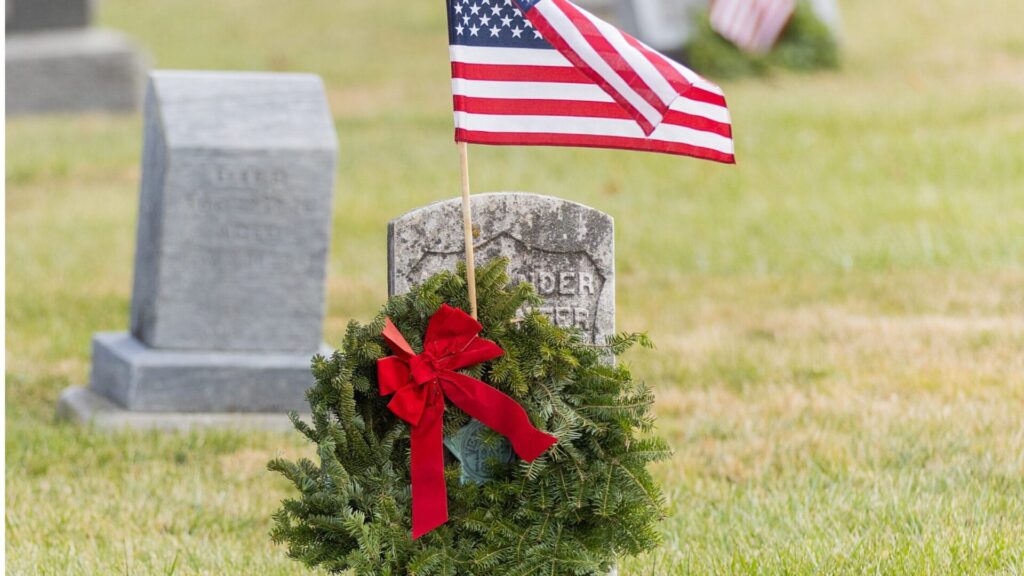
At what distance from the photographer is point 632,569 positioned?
4.48 metres

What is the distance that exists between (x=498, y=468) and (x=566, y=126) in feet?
2.95

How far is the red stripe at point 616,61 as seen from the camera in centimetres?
365

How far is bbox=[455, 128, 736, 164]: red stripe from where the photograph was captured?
370 centimetres

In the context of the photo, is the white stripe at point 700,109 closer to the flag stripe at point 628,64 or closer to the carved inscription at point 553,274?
the flag stripe at point 628,64

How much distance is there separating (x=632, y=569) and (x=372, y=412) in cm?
117

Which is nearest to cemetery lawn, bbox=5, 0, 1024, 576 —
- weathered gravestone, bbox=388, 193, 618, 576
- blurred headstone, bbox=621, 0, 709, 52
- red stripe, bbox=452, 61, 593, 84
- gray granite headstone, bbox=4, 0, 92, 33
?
blurred headstone, bbox=621, 0, 709, 52

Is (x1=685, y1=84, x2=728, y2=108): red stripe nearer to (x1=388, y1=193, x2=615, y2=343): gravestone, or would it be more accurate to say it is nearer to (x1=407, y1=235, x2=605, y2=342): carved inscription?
(x1=388, y1=193, x2=615, y2=343): gravestone

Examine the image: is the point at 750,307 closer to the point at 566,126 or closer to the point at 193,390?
the point at 193,390

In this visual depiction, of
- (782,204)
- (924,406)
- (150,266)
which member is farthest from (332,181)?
(782,204)

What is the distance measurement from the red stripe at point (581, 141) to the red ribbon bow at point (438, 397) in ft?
1.46

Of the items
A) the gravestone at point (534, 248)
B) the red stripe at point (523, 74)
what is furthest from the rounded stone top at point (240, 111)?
the red stripe at point (523, 74)

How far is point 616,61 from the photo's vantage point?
3.65m

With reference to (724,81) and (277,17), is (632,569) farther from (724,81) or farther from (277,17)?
(277,17)

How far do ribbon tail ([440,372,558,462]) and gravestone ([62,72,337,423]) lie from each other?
3.14 meters
